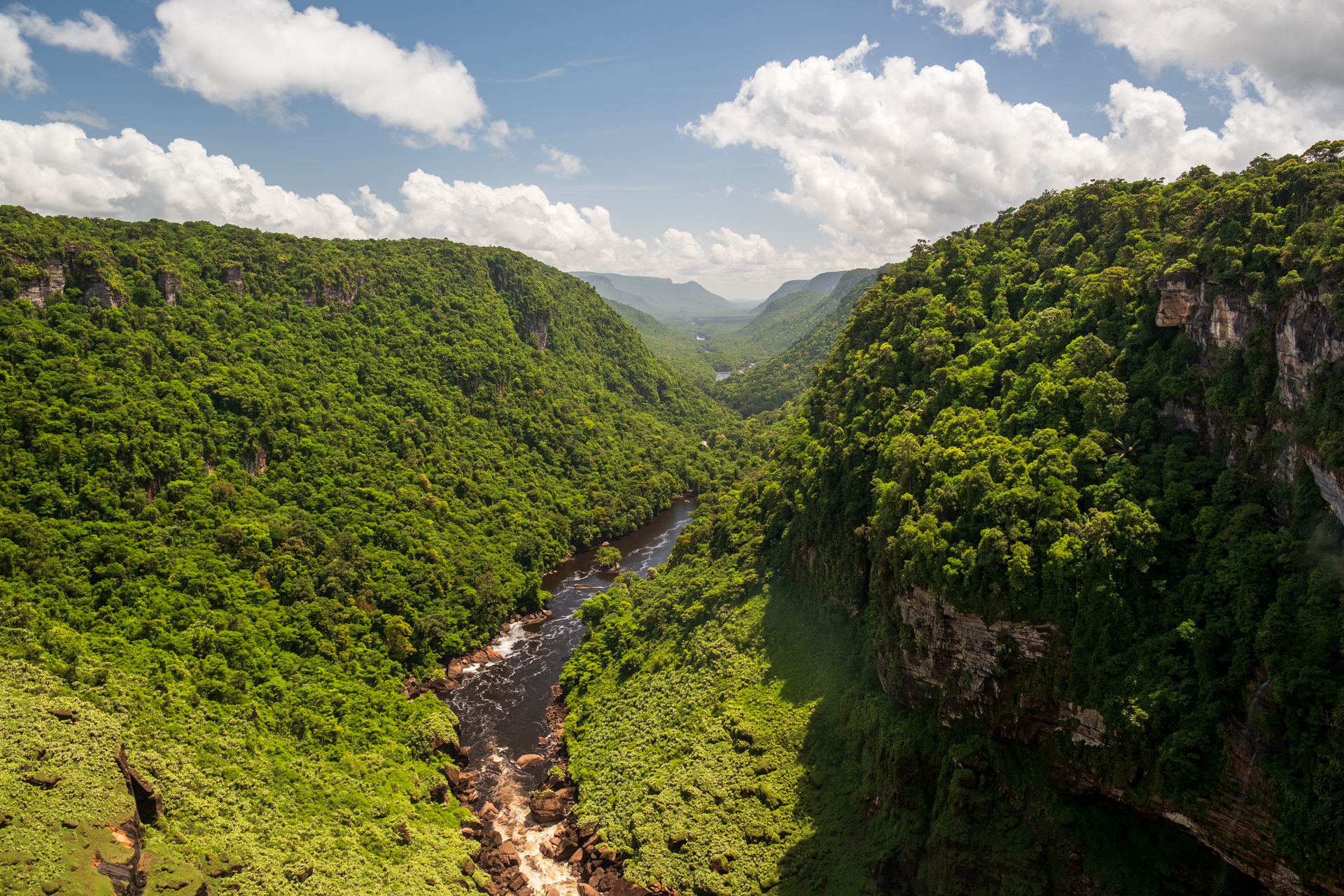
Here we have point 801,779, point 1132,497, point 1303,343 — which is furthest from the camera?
point 801,779

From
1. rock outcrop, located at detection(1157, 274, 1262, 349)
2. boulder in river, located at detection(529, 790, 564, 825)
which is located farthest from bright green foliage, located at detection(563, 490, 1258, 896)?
rock outcrop, located at detection(1157, 274, 1262, 349)

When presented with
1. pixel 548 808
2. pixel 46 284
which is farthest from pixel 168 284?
pixel 548 808

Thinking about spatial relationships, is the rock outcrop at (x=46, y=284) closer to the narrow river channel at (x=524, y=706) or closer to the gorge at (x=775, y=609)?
the gorge at (x=775, y=609)

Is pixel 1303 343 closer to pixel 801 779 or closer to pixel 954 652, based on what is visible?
pixel 954 652

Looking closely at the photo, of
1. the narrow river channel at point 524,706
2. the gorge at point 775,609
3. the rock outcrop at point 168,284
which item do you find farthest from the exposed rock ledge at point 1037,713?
the rock outcrop at point 168,284

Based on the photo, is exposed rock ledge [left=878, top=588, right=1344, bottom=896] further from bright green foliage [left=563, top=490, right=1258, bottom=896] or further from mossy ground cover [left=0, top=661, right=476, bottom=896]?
mossy ground cover [left=0, top=661, right=476, bottom=896]

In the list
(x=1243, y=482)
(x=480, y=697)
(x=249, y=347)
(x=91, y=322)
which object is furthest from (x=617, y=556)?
(x=1243, y=482)
